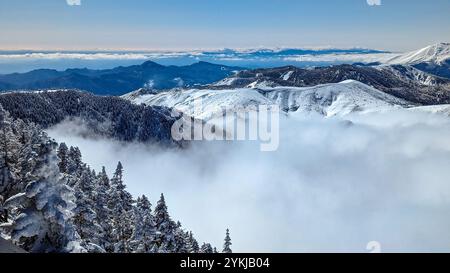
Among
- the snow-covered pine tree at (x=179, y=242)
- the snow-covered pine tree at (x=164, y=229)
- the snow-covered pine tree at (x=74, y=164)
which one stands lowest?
the snow-covered pine tree at (x=179, y=242)

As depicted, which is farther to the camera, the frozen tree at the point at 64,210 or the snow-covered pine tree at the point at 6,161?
the snow-covered pine tree at the point at 6,161

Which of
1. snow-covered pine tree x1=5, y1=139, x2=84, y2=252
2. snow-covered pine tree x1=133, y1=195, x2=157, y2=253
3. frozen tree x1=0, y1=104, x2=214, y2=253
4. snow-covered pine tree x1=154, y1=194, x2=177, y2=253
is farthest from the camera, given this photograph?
snow-covered pine tree x1=154, y1=194, x2=177, y2=253

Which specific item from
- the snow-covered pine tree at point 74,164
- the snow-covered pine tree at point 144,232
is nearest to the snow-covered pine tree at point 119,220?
the snow-covered pine tree at point 144,232

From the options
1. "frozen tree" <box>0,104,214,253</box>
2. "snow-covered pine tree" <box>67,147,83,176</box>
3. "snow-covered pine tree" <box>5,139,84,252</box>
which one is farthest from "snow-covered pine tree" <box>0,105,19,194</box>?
"snow-covered pine tree" <box>5,139,84,252</box>

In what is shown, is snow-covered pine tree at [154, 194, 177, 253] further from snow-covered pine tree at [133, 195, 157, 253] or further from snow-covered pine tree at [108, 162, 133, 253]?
snow-covered pine tree at [108, 162, 133, 253]

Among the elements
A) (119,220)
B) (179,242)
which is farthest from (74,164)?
(179,242)

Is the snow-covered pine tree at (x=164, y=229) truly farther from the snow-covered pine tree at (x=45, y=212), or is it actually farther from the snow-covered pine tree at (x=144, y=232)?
the snow-covered pine tree at (x=45, y=212)

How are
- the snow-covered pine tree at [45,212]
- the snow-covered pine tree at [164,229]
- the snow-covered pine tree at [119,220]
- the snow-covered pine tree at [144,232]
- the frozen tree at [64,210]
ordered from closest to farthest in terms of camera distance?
the snow-covered pine tree at [45,212], the frozen tree at [64,210], the snow-covered pine tree at [144,232], the snow-covered pine tree at [164,229], the snow-covered pine tree at [119,220]
